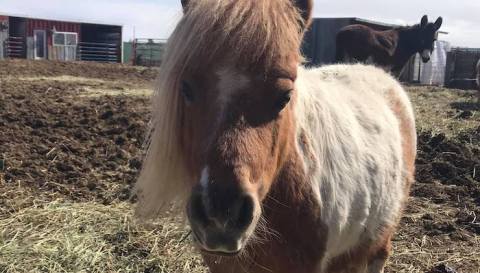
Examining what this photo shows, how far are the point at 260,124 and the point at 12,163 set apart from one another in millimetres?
4701

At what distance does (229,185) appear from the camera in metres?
1.82

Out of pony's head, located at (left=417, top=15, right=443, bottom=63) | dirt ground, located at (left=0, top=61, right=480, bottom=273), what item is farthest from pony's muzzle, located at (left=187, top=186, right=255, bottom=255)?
pony's head, located at (left=417, top=15, right=443, bottom=63)

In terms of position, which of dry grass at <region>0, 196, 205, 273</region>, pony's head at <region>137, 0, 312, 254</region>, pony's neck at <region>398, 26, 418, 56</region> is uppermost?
pony's neck at <region>398, 26, 418, 56</region>

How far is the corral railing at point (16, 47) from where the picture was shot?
96.5 feet

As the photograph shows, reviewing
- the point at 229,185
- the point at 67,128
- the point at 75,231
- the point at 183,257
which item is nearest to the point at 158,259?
the point at 183,257

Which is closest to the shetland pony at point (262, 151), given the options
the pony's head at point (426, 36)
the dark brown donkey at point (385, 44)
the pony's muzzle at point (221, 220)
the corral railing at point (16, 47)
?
the pony's muzzle at point (221, 220)

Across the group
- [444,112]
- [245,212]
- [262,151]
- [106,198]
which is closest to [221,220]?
[245,212]

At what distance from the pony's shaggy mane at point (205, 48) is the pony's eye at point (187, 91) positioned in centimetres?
6

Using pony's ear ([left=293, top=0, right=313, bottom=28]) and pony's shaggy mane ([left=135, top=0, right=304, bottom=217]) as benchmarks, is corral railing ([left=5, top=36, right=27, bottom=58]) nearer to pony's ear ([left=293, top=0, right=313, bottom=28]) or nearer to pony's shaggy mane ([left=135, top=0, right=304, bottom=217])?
pony's shaggy mane ([left=135, top=0, right=304, bottom=217])

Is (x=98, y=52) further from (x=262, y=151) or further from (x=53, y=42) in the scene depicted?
(x=262, y=151)

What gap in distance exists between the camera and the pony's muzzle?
180 centimetres

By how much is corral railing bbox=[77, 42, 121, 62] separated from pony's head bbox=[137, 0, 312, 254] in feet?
103

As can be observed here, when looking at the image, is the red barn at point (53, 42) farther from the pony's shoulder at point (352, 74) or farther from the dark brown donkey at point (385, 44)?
the pony's shoulder at point (352, 74)

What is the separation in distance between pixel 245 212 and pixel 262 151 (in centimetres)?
31
